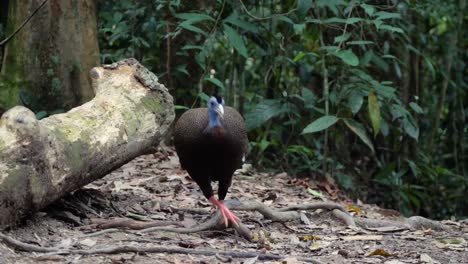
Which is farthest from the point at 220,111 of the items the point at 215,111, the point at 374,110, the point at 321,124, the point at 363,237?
the point at 374,110

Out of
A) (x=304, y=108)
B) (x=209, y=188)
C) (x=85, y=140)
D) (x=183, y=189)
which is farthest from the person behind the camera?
(x=304, y=108)

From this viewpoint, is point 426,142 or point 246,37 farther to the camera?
point 426,142

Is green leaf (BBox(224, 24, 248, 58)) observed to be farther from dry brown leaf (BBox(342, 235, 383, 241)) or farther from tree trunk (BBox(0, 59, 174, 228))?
dry brown leaf (BBox(342, 235, 383, 241))

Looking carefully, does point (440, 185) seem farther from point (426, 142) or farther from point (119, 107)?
point (119, 107)

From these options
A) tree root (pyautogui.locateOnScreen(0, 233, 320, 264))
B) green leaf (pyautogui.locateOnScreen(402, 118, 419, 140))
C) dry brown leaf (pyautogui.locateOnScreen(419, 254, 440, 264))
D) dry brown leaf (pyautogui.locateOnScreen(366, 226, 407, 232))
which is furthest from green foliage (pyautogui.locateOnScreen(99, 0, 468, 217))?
tree root (pyautogui.locateOnScreen(0, 233, 320, 264))

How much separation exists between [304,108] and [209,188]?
250cm

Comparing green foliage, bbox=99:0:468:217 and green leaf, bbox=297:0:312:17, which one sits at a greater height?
green leaf, bbox=297:0:312:17

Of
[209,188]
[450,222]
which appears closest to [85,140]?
[209,188]

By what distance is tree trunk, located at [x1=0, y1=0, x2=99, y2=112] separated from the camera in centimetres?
584

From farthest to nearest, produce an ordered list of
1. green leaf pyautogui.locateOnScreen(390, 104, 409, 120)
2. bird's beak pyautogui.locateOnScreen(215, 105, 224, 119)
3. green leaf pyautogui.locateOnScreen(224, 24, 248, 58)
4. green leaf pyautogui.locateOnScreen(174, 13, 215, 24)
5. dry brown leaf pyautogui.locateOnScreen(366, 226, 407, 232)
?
green leaf pyautogui.locateOnScreen(390, 104, 409, 120) → green leaf pyautogui.locateOnScreen(224, 24, 248, 58) → green leaf pyautogui.locateOnScreen(174, 13, 215, 24) → dry brown leaf pyautogui.locateOnScreen(366, 226, 407, 232) → bird's beak pyautogui.locateOnScreen(215, 105, 224, 119)

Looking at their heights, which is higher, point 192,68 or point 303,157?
point 192,68

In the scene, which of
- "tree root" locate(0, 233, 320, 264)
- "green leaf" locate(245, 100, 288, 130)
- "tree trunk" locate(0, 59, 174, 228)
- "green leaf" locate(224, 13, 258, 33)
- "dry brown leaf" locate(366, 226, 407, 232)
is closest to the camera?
"tree root" locate(0, 233, 320, 264)

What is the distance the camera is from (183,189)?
5750 mm

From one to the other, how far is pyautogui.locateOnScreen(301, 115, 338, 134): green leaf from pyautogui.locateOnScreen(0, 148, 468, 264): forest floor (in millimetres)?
613
